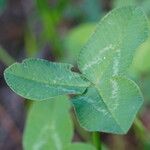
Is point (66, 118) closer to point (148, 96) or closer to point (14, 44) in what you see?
point (148, 96)

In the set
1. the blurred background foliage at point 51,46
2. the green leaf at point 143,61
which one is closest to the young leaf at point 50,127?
the blurred background foliage at point 51,46

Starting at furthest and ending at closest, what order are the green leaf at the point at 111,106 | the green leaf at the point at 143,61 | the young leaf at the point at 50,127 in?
the green leaf at the point at 143,61
the young leaf at the point at 50,127
the green leaf at the point at 111,106

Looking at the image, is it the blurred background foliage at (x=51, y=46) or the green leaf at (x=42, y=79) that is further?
the blurred background foliage at (x=51, y=46)

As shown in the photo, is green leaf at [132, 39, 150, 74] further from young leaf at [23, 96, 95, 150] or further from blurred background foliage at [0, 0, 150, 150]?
young leaf at [23, 96, 95, 150]

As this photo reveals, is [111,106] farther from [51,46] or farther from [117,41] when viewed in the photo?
[51,46]

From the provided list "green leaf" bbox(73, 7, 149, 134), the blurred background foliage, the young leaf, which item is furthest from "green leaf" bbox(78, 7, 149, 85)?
the blurred background foliage

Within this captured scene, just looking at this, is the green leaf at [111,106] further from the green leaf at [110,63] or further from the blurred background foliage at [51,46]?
the blurred background foliage at [51,46]
